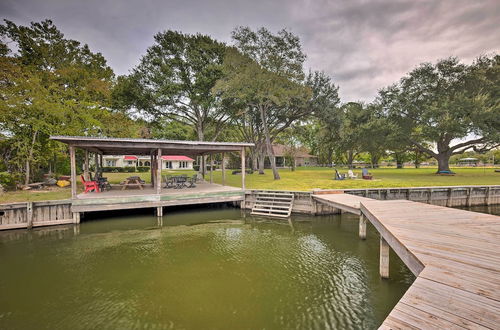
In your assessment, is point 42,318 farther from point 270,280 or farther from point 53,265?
point 270,280

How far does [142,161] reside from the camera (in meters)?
45.5

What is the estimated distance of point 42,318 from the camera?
12.2 ft

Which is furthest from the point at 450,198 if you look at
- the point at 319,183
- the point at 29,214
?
the point at 29,214

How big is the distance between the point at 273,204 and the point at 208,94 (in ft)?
42.2

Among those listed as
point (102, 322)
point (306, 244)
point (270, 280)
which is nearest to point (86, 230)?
point (102, 322)

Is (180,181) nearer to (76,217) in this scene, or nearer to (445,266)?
(76,217)

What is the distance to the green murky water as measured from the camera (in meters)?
3.71

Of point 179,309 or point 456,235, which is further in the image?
point 456,235

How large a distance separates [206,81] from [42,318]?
17.9 metres

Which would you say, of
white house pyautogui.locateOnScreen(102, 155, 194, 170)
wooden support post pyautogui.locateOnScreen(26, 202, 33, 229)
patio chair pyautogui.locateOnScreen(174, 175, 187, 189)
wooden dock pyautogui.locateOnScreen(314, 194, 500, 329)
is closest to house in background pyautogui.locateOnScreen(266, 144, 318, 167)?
white house pyautogui.locateOnScreen(102, 155, 194, 170)

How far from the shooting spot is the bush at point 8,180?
1229 centimetres

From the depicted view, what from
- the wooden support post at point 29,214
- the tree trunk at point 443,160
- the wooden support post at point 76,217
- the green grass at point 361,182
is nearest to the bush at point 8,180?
the wooden support post at point 29,214

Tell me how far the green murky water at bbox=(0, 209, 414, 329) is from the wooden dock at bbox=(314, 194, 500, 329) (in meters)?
1.25

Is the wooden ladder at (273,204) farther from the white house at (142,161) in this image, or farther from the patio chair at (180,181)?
the white house at (142,161)
